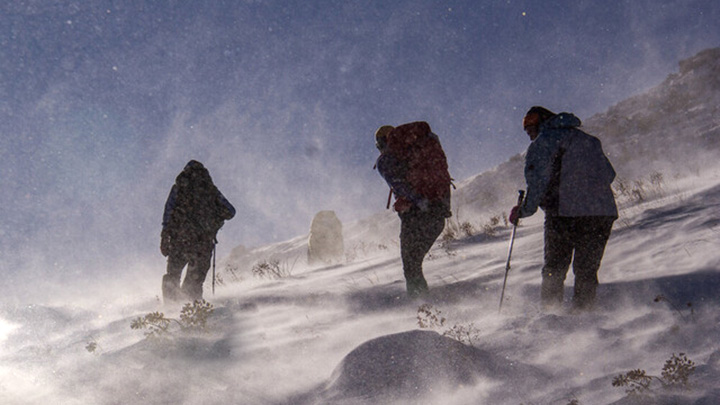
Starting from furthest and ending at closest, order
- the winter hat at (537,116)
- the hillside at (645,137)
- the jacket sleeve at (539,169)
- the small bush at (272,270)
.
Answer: the hillside at (645,137) → the small bush at (272,270) → the winter hat at (537,116) → the jacket sleeve at (539,169)

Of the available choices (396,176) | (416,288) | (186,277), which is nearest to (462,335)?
(416,288)

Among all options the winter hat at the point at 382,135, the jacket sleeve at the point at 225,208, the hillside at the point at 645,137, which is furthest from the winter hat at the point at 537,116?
the hillside at the point at 645,137

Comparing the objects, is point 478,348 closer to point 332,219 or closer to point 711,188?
point 711,188

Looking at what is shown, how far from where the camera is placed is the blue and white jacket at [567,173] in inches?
133

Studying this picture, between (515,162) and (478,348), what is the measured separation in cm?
4209

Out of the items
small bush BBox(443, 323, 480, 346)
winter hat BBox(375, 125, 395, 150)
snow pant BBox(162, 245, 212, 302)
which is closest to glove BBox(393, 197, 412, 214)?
winter hat BBox(375, 125, 395, 150)

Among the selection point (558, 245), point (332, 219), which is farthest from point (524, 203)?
point (332, 219)

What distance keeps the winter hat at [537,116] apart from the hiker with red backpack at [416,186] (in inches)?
33.9

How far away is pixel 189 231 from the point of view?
5.72 m

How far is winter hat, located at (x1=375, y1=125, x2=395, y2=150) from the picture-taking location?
4.50 meters

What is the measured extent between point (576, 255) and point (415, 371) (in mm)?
1893

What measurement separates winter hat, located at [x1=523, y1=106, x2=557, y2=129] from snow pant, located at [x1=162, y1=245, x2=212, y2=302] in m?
4.41

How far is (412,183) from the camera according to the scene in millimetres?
4121

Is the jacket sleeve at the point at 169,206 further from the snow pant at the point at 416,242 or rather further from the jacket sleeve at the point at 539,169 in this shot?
the jacket sleeve at the point at 539,169
